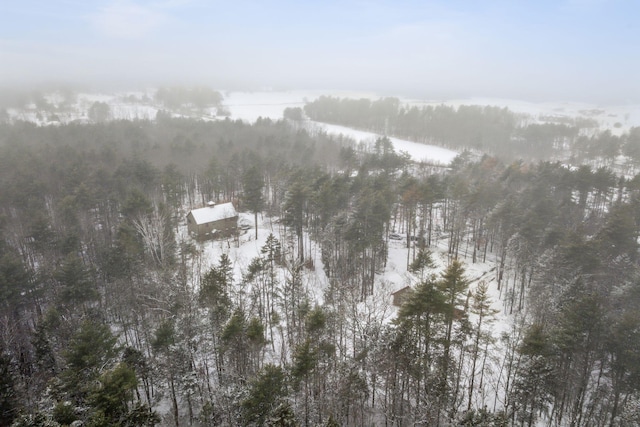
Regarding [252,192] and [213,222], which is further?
[213,222]

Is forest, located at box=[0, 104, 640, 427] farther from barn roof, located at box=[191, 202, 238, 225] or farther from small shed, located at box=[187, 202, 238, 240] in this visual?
barn roof, located at box=[191, 202, 238, 225]

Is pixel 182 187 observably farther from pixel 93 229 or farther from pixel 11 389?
pixel 11 389

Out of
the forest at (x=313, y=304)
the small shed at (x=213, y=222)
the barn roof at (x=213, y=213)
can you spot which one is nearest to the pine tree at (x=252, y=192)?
the forest at (x=313, y=304)

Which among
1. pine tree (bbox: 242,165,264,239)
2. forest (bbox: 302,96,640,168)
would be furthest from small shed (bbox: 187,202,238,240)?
forest (bbox: 302,96,640,168)

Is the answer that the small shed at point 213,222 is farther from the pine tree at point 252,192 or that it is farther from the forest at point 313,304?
the pine tree at point 252,192

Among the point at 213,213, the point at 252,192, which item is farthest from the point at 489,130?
the point at 213,213

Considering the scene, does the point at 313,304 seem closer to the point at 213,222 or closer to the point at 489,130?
the point at 213,222
